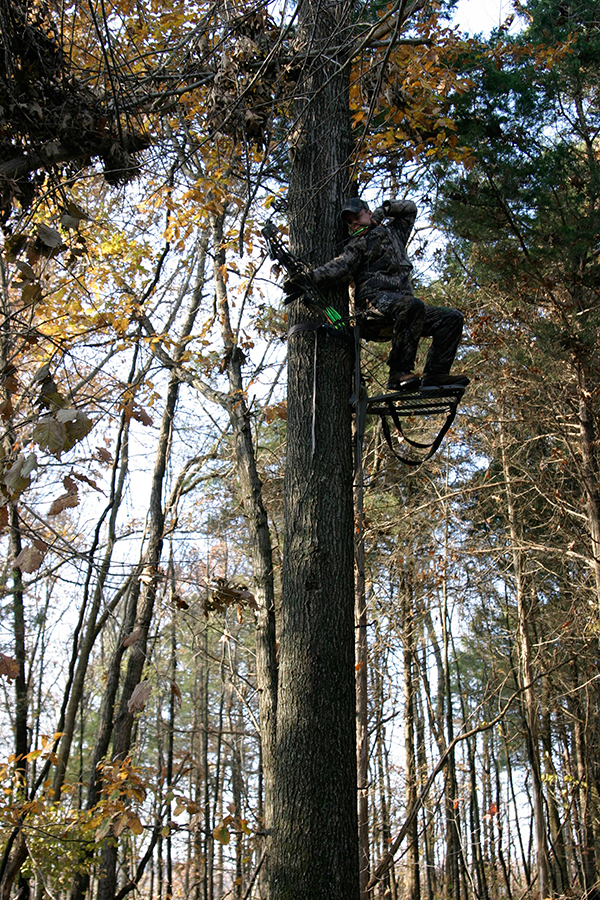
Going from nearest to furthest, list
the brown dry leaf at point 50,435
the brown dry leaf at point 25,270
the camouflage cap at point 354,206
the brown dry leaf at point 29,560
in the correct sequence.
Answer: the brown dry leaf at point 50,435 < the brown dry leaf at point 29,560 < the brown dry leaf at point 25,270 < the camouflage cap at point 354,206

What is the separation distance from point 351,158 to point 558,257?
529cm

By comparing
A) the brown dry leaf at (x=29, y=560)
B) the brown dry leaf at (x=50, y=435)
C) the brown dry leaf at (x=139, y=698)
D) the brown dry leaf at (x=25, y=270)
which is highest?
the brown dry leaf at (x=25, y=270)

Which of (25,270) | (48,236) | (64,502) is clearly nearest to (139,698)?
(64,502)

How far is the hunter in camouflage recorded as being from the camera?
12.9 ft

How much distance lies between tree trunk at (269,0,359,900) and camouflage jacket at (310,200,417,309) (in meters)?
0.13

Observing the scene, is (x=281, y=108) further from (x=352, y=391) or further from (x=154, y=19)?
(x=154, y=19)

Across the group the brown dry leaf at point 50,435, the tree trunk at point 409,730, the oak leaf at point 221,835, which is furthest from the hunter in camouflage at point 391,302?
the tree trunk at point 409,730

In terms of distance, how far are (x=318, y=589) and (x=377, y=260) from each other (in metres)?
2.10

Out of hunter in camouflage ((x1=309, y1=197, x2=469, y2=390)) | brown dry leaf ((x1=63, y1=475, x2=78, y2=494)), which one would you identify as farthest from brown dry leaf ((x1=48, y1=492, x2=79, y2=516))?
hunter in camouflage ((x1=309, y1=197, x2=469, y2=390))

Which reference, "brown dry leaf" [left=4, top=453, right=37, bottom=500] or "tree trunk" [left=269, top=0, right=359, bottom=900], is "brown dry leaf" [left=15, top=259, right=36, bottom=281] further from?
"tree trunk" [left=269, top=0, right=359, bottom=900]

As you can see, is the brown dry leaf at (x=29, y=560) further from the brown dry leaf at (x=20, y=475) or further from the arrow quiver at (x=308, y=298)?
the arrow quiver at (x=308, y=298)

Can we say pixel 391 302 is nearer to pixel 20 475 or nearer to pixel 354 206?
pixel 354 206

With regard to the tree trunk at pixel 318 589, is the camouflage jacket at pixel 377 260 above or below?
above

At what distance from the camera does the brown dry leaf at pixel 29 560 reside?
2.52 meters
